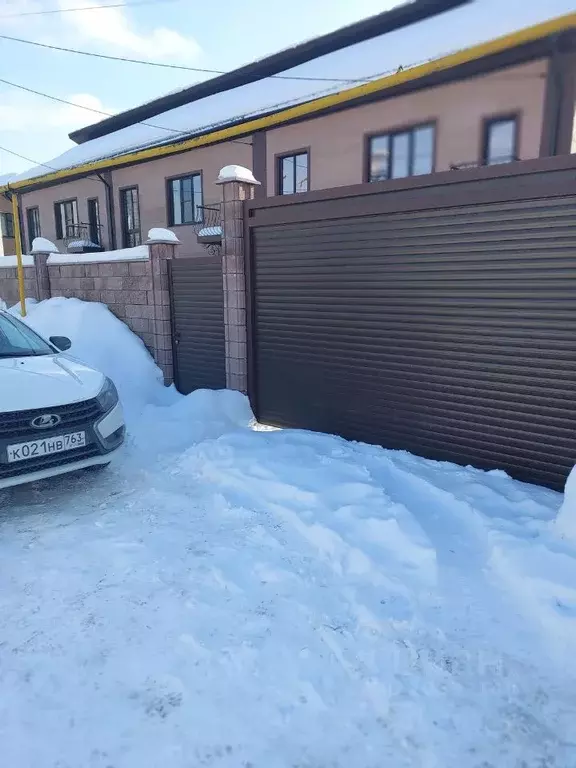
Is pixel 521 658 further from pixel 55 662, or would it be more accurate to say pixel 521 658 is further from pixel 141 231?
pixel 141 231

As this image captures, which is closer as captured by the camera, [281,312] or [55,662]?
[55,662]

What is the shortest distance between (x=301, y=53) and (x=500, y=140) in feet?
23.3

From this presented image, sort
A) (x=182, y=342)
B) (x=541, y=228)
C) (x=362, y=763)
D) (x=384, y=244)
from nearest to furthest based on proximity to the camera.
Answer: (x=362, y=763) → (x=541, y=228) → (x=384, y=244) → (x=182, y=342)

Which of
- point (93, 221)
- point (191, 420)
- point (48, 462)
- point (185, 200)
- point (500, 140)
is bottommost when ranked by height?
point (191, 420)

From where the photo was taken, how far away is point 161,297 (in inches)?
278

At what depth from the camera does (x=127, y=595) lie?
2.79m

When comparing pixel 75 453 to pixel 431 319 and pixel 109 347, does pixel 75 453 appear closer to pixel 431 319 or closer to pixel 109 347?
pixel 431 319

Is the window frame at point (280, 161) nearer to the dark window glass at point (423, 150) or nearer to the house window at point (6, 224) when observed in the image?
the dark window glass at point (423, 150)

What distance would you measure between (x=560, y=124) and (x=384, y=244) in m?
5.58

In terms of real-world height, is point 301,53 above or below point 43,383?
above

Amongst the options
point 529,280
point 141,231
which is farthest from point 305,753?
point 141,231

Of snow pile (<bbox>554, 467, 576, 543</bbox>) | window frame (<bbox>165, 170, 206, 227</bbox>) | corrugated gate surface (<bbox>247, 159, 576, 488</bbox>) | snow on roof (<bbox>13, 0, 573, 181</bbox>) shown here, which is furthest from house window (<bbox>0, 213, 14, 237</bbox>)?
snow pile (<bbox>554, 467, 576, 543</bbox>)

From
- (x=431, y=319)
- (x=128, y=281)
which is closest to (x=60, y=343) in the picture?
(x=128, y=281)

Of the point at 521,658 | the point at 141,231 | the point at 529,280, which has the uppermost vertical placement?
the point at 141,231
